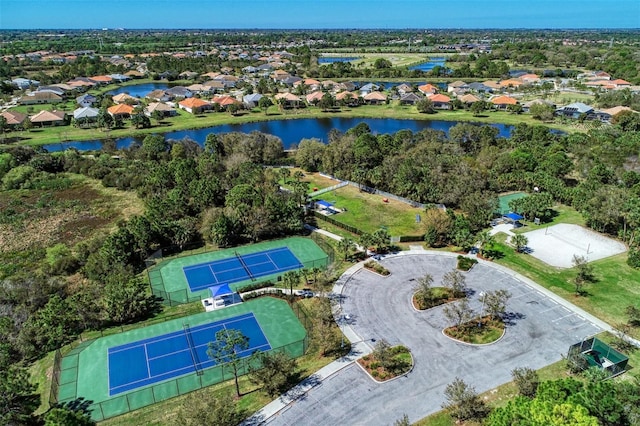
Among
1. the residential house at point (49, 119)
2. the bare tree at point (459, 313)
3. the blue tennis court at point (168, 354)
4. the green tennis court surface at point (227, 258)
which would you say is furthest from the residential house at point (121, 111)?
the bare tree at point (459, 313)

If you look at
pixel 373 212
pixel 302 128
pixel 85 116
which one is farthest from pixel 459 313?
pixel 85 116

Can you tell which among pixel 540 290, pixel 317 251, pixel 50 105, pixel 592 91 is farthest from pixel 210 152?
pixel 592 91

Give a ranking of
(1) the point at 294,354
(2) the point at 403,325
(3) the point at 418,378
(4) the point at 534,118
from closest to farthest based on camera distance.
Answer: (3) the point at 418,378 → (1) the point at 294,354 → (2) the point at 403,325 → (4) the point at 534,118

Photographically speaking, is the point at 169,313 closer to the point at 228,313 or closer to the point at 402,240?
the point at 228,313

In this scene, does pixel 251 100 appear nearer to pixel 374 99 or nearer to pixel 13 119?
pixel 374 99

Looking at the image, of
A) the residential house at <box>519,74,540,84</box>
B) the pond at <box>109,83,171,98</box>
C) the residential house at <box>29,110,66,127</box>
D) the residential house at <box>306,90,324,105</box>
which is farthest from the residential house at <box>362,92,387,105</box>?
the residential house at <box>29,110,66,127</box>

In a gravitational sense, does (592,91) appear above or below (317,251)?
above

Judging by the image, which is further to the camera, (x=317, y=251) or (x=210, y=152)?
(x=210, y=152)
